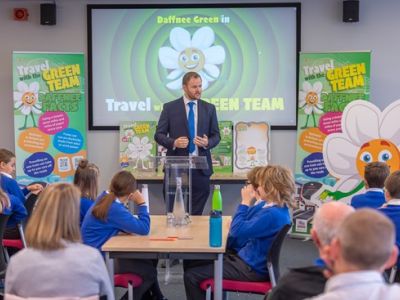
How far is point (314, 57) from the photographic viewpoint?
659cm

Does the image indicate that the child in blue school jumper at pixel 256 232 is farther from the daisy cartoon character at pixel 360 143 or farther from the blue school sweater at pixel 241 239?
the daisy cartoon character at pixel 360 143

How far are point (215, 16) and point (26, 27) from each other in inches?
86.2

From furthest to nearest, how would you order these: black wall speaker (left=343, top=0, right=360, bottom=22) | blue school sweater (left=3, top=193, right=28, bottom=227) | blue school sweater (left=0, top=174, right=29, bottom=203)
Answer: black wall speaker (left=343, top=0, right=360, bottom=22), blue school sweater (left=0, top=174, right=29, bottom=203), blue school sweater (left=3, top=193, right=28, bottom=227)

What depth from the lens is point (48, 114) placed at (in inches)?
267

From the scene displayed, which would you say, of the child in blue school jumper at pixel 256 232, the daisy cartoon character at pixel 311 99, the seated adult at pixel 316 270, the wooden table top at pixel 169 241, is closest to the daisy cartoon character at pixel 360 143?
the daisy cartoon character at pixel 311 99

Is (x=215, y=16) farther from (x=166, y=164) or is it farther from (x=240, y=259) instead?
(x=240, y=259)

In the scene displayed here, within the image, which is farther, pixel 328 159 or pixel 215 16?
pixel 215 16

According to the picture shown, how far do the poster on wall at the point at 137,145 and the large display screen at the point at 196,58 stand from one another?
126 millimetres

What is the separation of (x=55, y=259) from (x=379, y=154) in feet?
14.4

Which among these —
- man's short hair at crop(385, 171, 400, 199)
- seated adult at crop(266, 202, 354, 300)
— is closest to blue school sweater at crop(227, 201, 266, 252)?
man's short hair at crop(385, 171, 400, 199)

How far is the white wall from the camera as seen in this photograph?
6.86 metres

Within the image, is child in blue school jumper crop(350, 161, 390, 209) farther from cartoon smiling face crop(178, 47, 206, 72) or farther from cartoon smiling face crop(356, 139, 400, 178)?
cartoon smiling face crop(178, 47, 206, 72)

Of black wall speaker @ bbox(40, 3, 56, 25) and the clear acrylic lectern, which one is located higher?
black wall speaker @ bbox(40, 3, 56, 25)

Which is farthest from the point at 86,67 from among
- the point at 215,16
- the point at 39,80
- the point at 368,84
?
the point at 368,84
